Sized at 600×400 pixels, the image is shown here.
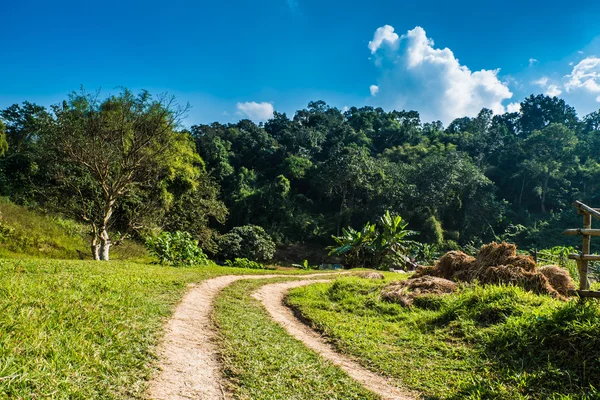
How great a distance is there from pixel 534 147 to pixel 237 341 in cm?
5779

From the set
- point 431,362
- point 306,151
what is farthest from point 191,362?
point 306,151

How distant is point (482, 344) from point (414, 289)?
3.88 m

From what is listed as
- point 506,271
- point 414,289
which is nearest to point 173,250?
point 414,289

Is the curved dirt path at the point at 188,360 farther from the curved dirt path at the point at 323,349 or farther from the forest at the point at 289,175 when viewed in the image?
the forest at the point at 289,175

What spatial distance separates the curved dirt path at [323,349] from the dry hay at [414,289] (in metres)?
2.80

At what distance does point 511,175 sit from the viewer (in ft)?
169

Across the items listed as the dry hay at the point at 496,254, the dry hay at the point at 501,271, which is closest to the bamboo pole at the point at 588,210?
the dry hay at the point at 501,271

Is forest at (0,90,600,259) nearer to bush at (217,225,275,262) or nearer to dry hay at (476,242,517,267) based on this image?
bush at (217,225,275,262)

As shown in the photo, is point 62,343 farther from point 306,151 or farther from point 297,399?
point 306,151

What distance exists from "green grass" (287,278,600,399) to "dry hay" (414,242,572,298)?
165 centimetres

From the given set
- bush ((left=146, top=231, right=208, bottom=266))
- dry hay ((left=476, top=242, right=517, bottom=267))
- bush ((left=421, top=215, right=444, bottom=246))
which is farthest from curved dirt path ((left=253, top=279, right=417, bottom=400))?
bush ((left=421, top=215, right=444, bottom=246))

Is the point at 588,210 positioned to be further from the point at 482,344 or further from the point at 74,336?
the point at 74,336

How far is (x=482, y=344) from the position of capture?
230 inches

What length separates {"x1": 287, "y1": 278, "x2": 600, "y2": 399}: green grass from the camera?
453cm
